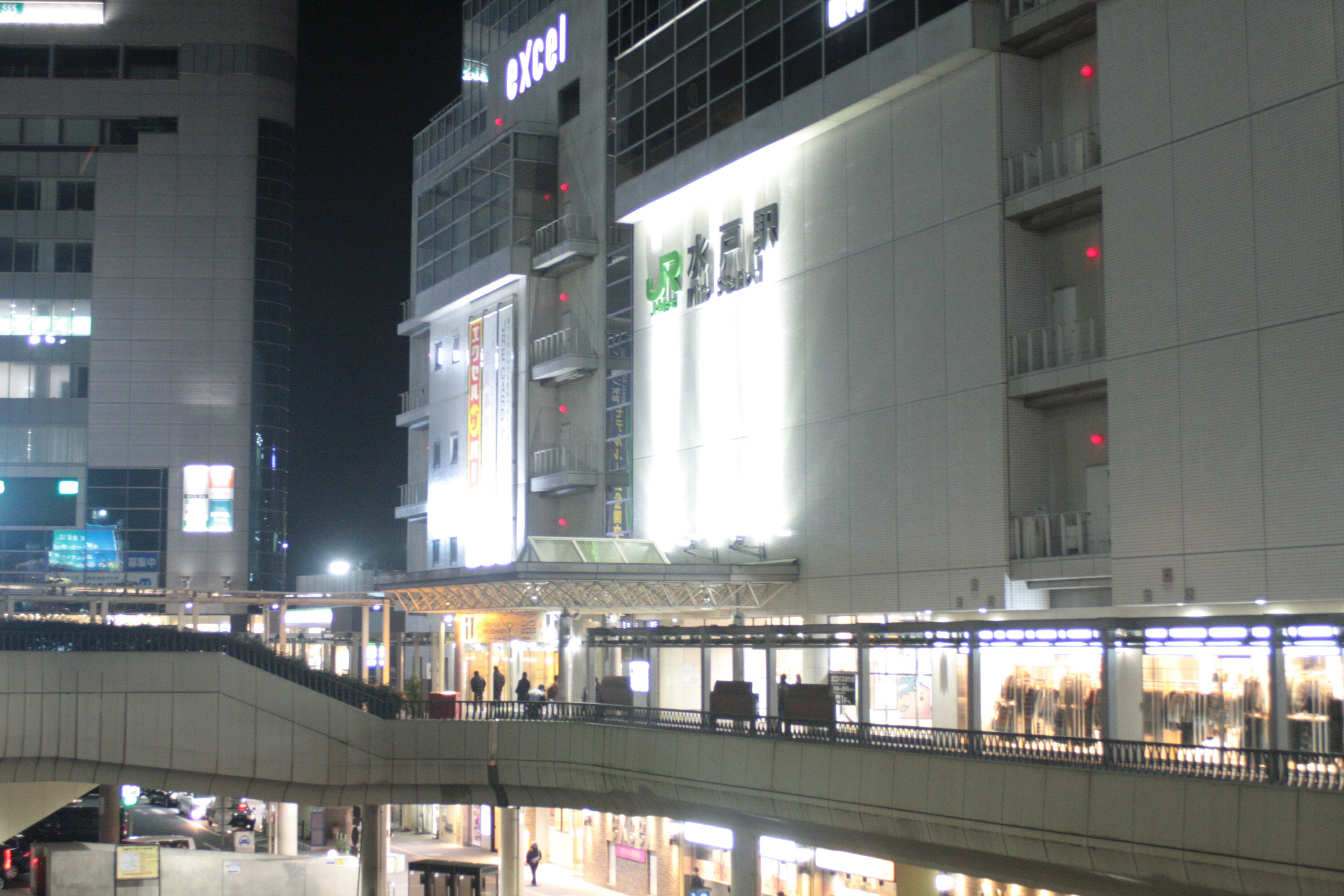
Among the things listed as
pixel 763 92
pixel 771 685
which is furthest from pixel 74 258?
pixel 771 685

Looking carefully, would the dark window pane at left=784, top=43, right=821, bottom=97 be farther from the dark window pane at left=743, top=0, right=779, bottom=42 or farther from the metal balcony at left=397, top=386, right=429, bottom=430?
the metal balcony at left=397, top=386, right=429, bottom=430

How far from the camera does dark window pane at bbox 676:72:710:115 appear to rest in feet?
146

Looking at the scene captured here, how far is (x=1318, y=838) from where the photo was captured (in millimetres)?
18109

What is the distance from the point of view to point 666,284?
46562 mm

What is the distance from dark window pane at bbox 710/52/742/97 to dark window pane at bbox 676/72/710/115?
0.34 metres

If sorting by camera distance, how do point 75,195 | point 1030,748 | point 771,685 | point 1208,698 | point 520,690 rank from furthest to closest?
point 75,195 → point 520,690 → point 771,685 → point 1030,748 → point 1208,698

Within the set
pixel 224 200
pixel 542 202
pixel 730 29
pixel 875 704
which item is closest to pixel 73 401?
pixel 224 200

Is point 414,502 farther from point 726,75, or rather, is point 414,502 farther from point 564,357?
point 726,75

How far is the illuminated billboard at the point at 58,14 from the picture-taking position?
9419cm

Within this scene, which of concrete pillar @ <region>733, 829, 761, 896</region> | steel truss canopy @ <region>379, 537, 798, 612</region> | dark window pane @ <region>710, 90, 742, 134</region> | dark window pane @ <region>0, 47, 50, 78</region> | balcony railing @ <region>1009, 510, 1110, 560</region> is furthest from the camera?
dark window pane @ <region>0, 47, 50, 78</region>

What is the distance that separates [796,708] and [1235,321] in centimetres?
1153

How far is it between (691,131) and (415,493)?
2714 centimetres

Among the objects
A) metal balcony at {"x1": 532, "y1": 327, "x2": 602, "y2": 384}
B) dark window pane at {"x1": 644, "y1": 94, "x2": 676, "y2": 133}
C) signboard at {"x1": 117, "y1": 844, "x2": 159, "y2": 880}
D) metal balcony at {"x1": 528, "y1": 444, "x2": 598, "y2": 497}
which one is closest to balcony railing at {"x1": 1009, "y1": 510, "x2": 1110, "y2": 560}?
dark window pane at {"x1": 644, "y1": 94, "x2": 676, "y2": 133}

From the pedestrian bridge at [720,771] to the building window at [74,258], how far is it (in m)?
61.2
